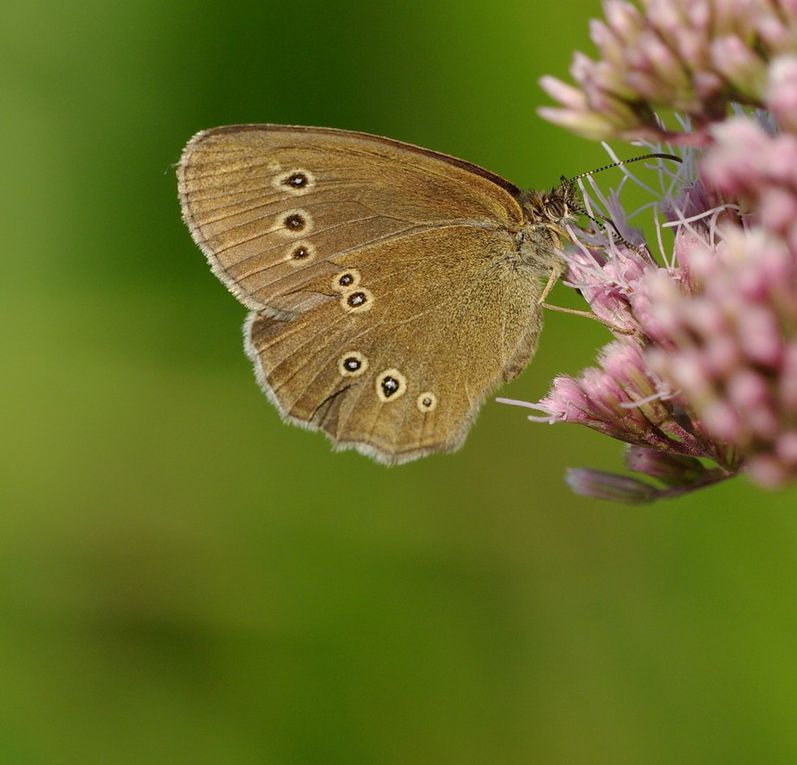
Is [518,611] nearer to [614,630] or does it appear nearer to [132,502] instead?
[614,630]

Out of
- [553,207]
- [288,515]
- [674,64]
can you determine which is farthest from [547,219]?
[288,515]

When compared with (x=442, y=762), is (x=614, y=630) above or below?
above

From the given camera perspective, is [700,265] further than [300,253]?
No

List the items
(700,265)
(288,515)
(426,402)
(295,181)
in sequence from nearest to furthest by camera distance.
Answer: (700,265), (295,181), (426,402), (288,515)

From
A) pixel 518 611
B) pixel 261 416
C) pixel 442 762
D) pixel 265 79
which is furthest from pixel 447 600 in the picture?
pixel 265 79

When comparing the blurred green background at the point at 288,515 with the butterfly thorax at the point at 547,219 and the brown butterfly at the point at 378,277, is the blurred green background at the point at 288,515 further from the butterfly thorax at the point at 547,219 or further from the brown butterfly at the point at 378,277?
the butterfly thorax at the point at 547,219

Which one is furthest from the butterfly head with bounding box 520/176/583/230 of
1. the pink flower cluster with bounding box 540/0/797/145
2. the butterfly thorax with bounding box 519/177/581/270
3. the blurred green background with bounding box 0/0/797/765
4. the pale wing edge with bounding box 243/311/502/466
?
the blurred green background with bounding box 0/0/797/765

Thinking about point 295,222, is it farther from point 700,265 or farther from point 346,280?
point 700,265

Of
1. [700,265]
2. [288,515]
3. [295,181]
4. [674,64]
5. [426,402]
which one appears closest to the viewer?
[674,64]
